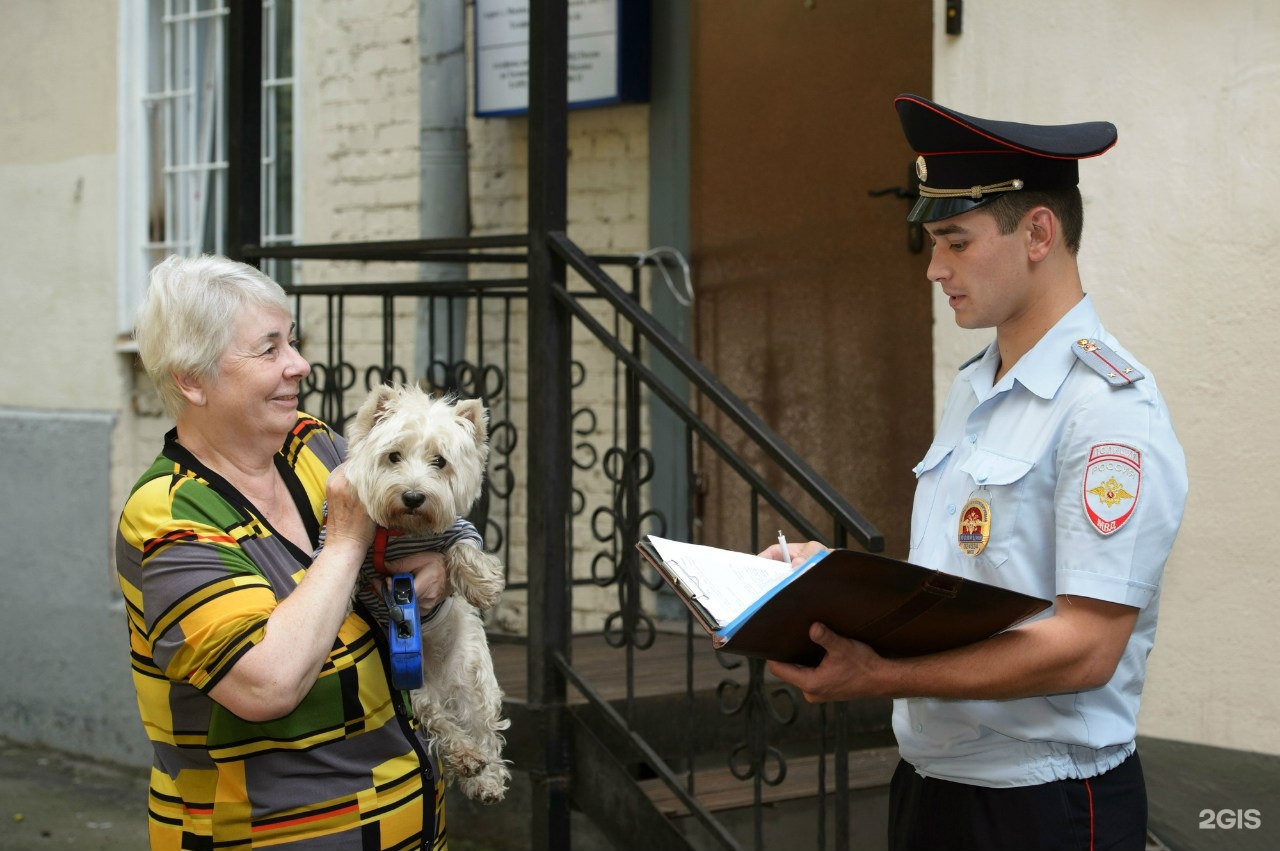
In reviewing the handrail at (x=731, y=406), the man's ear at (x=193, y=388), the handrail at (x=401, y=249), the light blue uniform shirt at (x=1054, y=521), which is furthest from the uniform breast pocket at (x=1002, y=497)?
the handrail at (x=401, y=249)

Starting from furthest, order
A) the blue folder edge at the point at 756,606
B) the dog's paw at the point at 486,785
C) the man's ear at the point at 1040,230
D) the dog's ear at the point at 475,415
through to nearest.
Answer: the dog's paw at the point at 486,785 < the dog's ear at the point at 475,415 < the man's ear at the point at 1040,230 < the blue folder edge at the point at 756,606

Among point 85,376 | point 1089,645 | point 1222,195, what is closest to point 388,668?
point 1089,645

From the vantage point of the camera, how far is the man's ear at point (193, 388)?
247 centimetres

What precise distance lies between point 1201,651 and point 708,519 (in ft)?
7.10

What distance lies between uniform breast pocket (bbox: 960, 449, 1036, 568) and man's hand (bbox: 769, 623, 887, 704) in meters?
0.22

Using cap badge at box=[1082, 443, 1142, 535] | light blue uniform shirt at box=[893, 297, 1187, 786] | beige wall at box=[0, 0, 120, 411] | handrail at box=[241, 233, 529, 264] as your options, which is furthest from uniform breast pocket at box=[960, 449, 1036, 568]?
beige wall at box=[0, 0, 120, 411]

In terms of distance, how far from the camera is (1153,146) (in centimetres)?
393

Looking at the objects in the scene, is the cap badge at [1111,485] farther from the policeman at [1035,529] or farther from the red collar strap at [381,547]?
the red collar strap at [381,547]

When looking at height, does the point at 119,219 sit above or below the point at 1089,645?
above

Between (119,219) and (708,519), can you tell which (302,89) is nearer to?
(119,219)

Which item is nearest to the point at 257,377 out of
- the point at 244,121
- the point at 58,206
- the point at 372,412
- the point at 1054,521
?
the point at 372,412

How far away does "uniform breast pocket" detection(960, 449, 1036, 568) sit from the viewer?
2143mm

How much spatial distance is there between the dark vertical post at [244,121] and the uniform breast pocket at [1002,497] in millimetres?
3524

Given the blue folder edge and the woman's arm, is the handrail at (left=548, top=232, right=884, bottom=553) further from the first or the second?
the woman's arm
